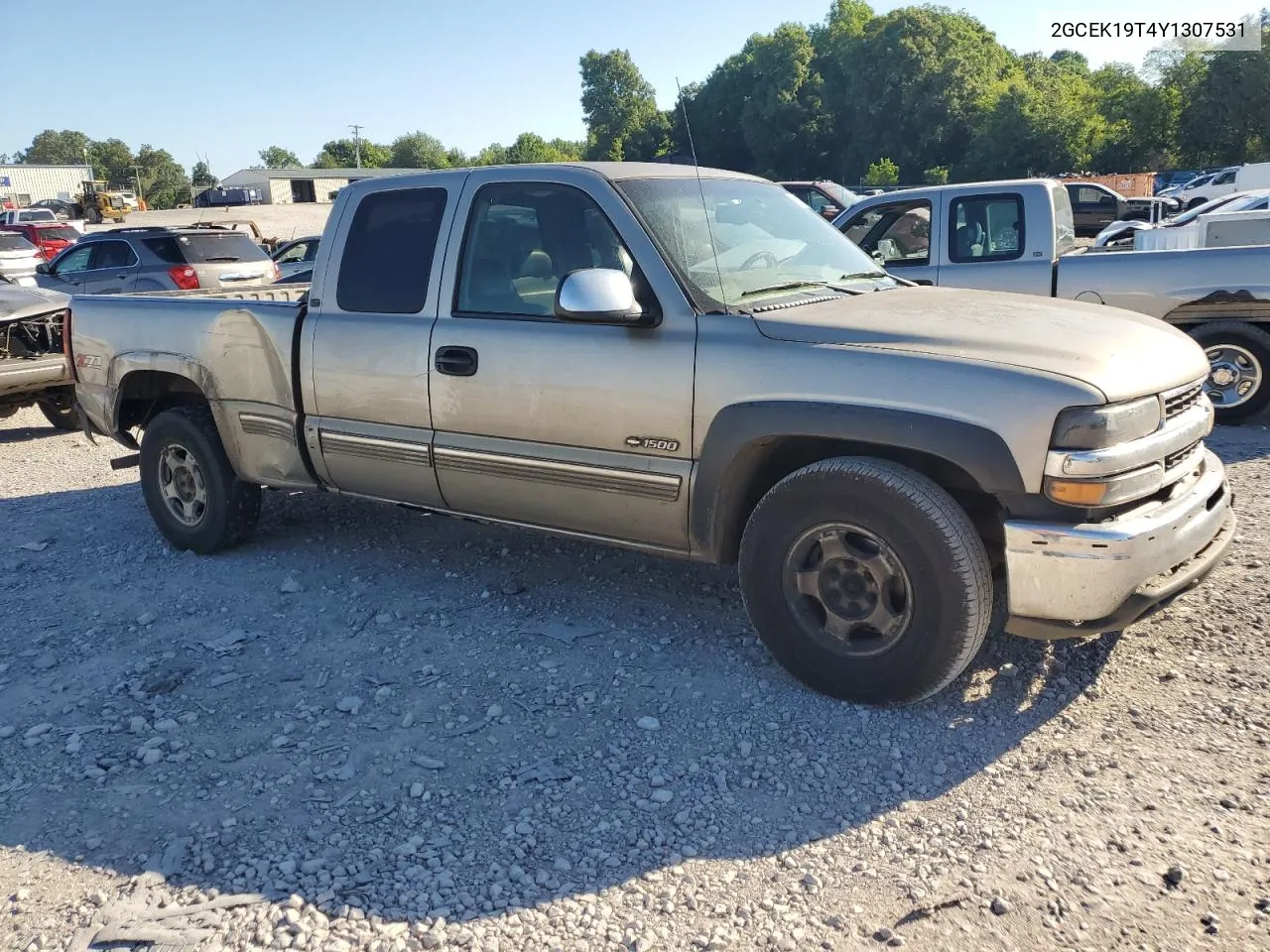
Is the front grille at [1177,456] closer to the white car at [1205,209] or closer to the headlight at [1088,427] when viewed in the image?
the headlight at [1088,427]

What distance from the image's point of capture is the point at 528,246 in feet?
13.9

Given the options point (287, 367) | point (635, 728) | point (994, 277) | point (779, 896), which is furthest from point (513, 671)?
point (994, 277)

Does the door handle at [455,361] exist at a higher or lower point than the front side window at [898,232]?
lower

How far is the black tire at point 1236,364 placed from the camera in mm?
7340

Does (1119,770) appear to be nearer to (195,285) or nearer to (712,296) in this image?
(712,296)

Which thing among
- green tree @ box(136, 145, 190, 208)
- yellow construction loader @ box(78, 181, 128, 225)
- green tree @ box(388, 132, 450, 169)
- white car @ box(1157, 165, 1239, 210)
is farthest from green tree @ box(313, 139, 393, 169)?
white car @ box(1157, 165, 1239, 210)

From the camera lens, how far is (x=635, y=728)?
11.6 ft

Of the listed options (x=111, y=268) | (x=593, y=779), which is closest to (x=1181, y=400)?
(x=593, y=779)

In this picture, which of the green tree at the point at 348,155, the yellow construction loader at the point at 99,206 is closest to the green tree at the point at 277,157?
the green tree at the point at 348,155

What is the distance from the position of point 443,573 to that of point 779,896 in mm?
2894

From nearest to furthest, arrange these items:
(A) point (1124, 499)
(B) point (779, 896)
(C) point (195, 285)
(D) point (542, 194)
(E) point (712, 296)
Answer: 1. (B) point (779, 896)
2. (A) point (1124, 499)
3. (E) point (712, 296)
4. (D) point (542, 194)
5. (C) point (195, 285)

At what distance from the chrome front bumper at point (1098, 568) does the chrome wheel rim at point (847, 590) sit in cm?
38

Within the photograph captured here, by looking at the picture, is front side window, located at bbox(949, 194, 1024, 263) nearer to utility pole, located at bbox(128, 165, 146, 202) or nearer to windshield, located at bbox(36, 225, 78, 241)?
windshield, located at bbox(36, 225, 78, 241)

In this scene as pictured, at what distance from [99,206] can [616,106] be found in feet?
122
